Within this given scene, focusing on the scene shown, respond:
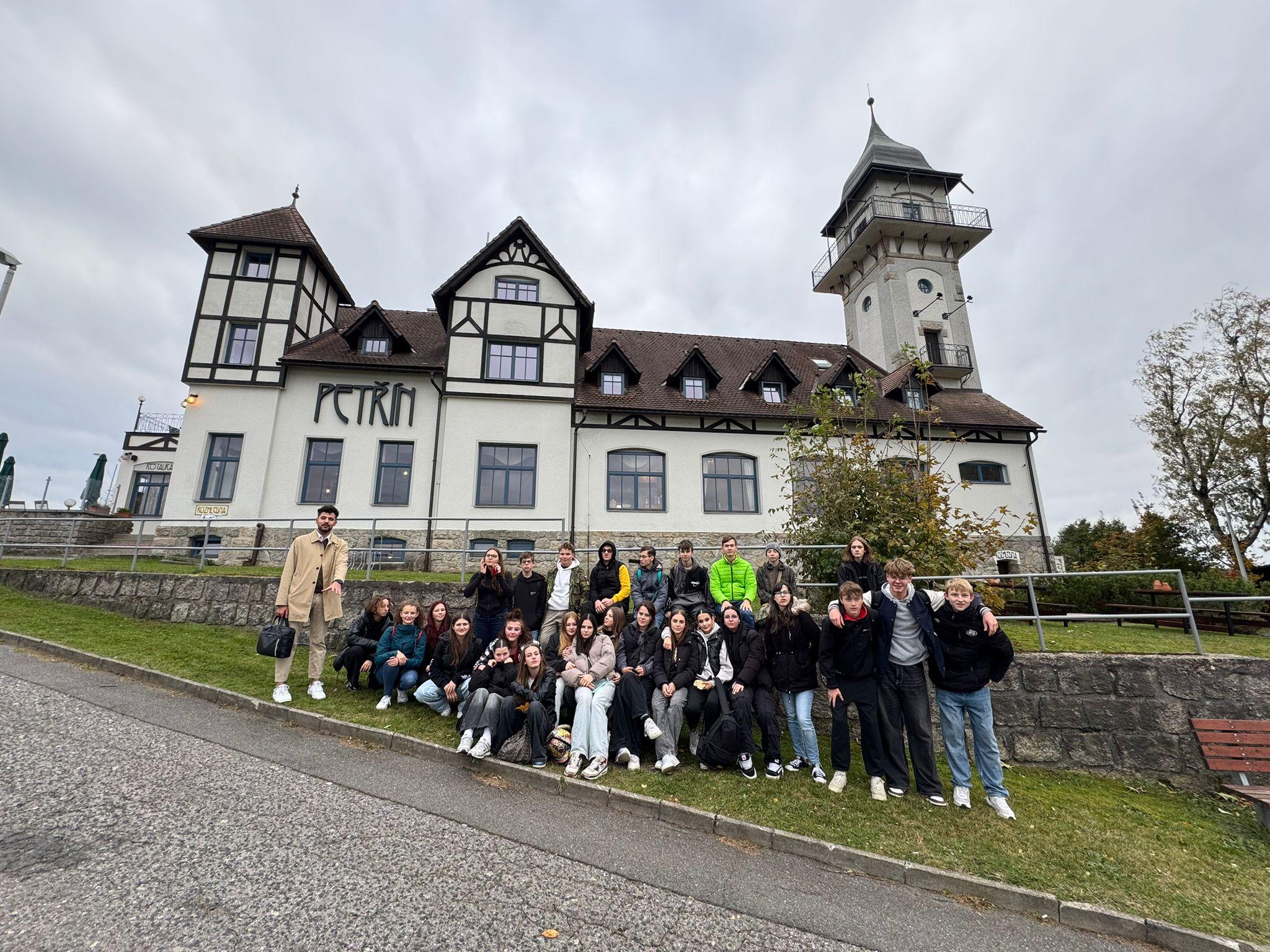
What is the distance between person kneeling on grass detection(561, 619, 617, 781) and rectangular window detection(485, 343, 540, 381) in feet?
38.0

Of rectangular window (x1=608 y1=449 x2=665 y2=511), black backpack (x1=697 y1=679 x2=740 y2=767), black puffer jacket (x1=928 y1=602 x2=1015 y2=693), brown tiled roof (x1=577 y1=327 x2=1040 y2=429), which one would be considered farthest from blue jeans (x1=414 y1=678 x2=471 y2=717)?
brown tiled roof (x1=577 y1=327 x2=1040 y2=429)

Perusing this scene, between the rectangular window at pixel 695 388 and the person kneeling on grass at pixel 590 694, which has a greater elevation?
the rectangular window at pixel 695 388

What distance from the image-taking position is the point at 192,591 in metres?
10.1

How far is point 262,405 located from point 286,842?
1525 centimetres

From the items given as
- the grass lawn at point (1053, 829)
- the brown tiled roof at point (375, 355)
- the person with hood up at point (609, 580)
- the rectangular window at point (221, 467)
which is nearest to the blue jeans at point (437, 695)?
the grass lawn at point (1053, 829)

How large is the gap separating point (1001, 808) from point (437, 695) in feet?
18.4

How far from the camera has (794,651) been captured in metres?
5.54

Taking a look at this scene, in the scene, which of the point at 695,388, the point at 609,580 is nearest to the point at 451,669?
the point at 609,580

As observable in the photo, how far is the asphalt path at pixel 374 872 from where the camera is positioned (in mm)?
2871

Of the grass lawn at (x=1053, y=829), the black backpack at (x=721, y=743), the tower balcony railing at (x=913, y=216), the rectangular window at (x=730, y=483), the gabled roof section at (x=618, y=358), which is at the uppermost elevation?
the tower balcony railing at (x=913, y=216)

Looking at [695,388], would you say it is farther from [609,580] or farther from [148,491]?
[148,491]

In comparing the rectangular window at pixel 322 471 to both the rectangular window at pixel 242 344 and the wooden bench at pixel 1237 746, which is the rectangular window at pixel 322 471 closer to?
the rectangular window at pixel 242 344

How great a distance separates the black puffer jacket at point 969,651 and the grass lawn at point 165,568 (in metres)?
8.69

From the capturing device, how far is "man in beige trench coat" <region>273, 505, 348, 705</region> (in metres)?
6.32
